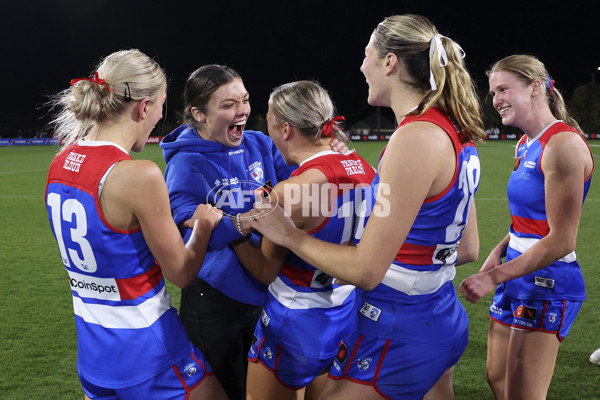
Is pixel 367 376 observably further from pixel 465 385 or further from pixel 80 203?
pixel 465 385

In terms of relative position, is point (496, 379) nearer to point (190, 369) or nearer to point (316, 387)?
point (316, 387)

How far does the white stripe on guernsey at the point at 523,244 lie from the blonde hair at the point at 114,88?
2.15 m

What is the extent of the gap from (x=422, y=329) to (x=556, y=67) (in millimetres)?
86299

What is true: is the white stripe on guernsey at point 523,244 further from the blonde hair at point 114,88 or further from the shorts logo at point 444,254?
the blonde hair at point 114,88

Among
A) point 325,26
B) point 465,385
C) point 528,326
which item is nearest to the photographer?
point 528,326

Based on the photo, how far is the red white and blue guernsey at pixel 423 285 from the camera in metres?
1.94

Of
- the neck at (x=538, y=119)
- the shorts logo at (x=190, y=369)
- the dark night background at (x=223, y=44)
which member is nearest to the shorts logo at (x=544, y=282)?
the neck at (x=538, y=119)

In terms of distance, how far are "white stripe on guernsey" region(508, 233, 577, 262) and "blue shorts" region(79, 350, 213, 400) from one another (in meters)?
1.92

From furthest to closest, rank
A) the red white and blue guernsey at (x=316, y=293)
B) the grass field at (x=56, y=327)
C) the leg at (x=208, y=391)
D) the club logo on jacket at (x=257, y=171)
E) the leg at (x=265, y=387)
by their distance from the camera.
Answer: the grass field at (x=56, y=327) < the club logo on jacket at (x=257, y=171) < the leg at (x=265, y=387) < the red white and blue guernsey at (x=316, y=293) < the leg at (x=208, y=391)

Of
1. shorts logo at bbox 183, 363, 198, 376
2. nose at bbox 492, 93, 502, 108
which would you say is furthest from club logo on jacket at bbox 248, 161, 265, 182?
nose at bbox 492, 93, 502, 108

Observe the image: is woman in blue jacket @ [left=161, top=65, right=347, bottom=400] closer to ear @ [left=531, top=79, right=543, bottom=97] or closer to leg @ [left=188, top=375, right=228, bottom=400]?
leg @ [left=188, top=375, right=228, bottom=400]

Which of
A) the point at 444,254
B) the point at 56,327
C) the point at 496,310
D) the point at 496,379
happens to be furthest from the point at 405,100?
the point at 56,327

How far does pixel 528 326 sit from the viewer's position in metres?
2.91

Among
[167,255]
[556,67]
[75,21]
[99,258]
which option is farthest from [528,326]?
[556,67]
